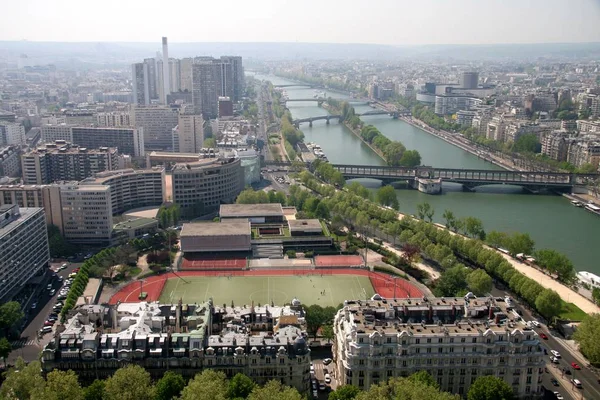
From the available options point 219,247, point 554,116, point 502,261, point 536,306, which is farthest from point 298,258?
point 554,116

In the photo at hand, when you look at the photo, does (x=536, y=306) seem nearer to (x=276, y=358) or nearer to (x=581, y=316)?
(x=581, y=316)

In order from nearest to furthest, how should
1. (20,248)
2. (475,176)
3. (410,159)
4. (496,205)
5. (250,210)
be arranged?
(20,248) → (250,210) → (496,205) → (475,176) → (410,159)

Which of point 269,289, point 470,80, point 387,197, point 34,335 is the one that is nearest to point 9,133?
point 387,197

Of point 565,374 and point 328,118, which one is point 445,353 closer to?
point 565,374

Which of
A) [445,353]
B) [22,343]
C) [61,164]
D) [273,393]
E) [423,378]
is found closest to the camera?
[273,393]

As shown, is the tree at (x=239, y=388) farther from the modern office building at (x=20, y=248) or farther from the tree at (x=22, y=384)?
the modern office building at (x=20, y=248)

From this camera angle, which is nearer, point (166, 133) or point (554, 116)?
point (166, 133)

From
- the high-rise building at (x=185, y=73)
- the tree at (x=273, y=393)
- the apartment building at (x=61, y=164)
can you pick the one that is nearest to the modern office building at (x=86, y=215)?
the apartment building at (x=61, y=164)

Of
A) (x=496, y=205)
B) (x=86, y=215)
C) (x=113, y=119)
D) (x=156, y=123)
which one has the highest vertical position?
(x=113, y=119)
